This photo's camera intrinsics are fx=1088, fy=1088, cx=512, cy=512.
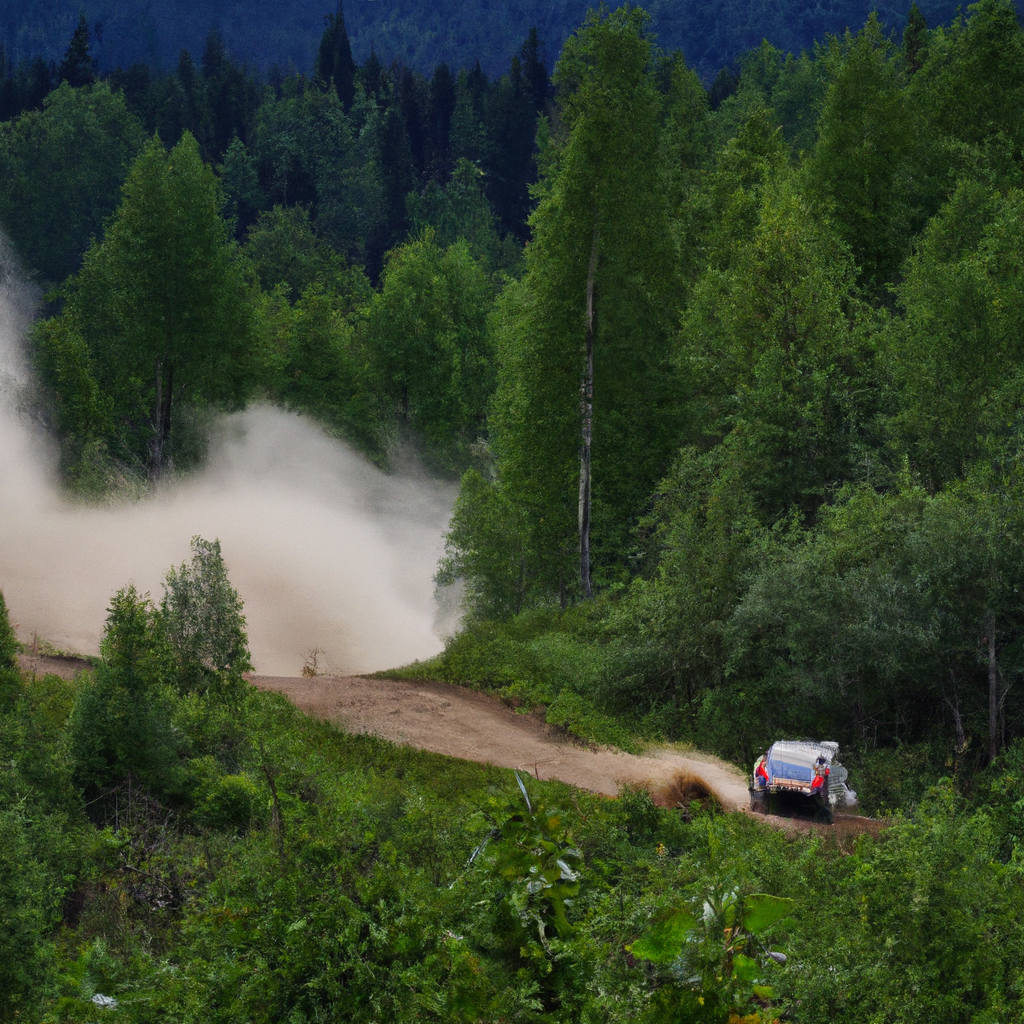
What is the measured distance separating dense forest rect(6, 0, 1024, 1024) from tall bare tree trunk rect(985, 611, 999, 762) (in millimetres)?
97

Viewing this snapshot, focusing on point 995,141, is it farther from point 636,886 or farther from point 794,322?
point 636,886

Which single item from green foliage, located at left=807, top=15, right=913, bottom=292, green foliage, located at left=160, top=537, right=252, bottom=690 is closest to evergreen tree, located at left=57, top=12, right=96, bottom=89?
green foliage, located at left=807, top=15, right=913, bottom=292

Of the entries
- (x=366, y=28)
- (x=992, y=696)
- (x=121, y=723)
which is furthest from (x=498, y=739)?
(x=366, y=28)

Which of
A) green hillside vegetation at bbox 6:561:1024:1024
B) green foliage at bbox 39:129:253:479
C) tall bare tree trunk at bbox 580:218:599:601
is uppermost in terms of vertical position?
green foliage at bbox 39:129:253:479

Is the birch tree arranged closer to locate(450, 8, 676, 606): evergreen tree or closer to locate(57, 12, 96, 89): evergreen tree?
locate(450, 8, 676, 606): evergreen tree

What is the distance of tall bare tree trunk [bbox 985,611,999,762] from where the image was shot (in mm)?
18266

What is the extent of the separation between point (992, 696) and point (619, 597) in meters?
10.9

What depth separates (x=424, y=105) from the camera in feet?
339

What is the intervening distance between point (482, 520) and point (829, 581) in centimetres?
1450

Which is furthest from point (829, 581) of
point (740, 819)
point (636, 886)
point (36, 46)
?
point (36, 46)

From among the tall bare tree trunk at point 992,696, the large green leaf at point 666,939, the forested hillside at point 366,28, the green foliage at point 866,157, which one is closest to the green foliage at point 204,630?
the tall bare tree trunk at point 992,696

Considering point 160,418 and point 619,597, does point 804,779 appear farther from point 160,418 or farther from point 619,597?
point 160,418

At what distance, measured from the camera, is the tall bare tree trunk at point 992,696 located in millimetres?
18266

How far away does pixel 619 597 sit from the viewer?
27875 mm
